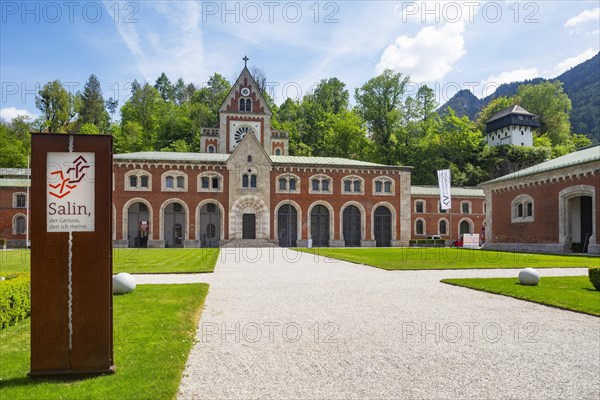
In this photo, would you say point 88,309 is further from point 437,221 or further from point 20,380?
point 437,221

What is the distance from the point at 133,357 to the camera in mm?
6492

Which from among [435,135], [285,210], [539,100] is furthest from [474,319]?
[539,100]

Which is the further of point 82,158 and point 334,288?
point 334,288

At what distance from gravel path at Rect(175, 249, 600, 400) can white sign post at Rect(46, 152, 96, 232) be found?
240 centimetres

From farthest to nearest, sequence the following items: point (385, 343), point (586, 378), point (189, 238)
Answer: point (189, 238), point (385, 343), point (586, 378)

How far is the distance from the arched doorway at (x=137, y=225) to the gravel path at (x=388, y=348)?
32.6 metres

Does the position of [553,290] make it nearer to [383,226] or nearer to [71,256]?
[71,256]

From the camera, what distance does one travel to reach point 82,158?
5867 mm

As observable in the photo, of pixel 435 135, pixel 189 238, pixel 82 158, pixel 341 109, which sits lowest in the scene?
pixel 189 238

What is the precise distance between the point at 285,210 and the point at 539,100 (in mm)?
62377

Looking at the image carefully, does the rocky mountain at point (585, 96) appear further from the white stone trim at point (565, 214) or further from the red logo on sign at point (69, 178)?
the red logo on sign at point (69, 178)

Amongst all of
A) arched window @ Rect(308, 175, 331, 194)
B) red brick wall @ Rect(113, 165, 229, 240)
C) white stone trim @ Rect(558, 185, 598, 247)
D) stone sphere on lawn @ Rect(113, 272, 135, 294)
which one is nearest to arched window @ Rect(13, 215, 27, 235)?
red brick wall @ Rect(113, 165, 229, 240)

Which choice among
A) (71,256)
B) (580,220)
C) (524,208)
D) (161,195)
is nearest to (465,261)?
(580,220)

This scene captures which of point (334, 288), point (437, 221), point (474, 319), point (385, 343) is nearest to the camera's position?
point (385, 343)
